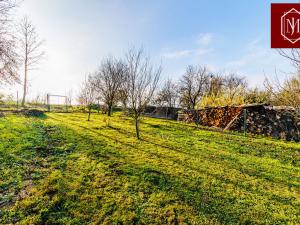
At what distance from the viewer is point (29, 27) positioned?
1128 inches

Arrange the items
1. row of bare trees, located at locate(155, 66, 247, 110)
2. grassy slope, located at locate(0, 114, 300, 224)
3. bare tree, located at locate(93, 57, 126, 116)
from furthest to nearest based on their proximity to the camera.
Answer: row of bare trees, located at locate(155, 66, 247, 110) < bare tree, located at locate(93, 57, 126, 116) < grassy slope, located at locate(0, 114, 300, 224)

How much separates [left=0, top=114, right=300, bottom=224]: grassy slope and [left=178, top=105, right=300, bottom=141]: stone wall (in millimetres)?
4206

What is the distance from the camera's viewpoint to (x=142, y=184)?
4.81 metres

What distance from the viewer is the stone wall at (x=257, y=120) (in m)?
11.4

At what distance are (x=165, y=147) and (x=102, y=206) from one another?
4.67 m

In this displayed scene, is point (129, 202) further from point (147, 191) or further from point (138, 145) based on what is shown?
point (138, 145)

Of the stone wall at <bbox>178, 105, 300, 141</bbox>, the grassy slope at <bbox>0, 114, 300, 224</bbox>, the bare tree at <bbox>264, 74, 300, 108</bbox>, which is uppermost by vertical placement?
the bare tree at <bbox>264, 74, 300, 108</bbox>

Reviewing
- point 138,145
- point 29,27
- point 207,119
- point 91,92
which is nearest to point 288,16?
point 138,145

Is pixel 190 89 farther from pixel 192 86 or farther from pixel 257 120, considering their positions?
pixel 257 120

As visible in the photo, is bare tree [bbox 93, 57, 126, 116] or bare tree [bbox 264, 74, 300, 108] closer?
bare tree [bbox 264, 74, 300, 108]

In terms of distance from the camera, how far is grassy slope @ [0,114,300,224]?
3775 millimetres

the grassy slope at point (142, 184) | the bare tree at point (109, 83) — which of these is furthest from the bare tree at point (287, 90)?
the bare tree at point (109, 83)

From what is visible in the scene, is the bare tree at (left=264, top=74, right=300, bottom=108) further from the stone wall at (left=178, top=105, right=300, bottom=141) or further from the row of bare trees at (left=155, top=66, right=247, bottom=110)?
the row of bare trees at (left=155, top=66, right=247, bottom=110)

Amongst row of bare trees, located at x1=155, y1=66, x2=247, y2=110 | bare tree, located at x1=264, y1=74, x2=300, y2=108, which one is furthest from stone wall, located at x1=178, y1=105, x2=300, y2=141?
row of bare trees, located at x1=155, y1=66, x2=247, y2=110
